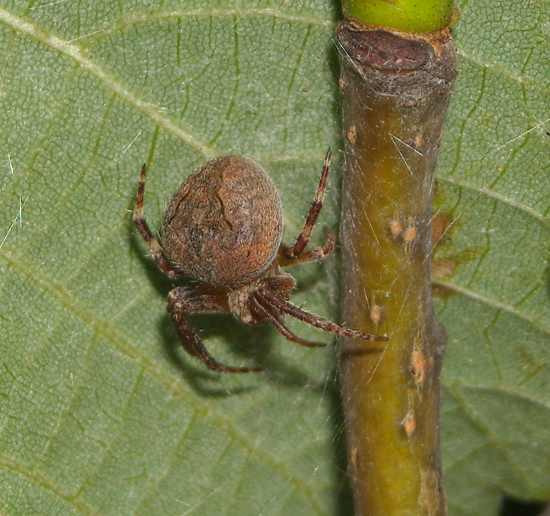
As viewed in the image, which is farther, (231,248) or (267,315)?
(267,315)

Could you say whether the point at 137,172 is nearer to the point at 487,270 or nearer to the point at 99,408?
the point at 99,408

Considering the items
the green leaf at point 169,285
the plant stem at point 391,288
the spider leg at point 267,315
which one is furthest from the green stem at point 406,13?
the spider leg at point 267,315

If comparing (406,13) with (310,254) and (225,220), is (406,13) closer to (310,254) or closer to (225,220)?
(225,220)

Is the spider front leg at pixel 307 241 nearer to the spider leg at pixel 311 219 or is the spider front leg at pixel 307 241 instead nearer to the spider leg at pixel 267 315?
the spider leg at pixel 311 219

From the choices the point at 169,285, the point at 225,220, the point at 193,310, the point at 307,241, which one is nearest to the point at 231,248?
the point at 225,220

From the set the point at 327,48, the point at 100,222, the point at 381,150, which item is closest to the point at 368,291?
the point at 381,150

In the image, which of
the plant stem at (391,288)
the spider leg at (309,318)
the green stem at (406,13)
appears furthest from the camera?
the spider leg at (309,318)
